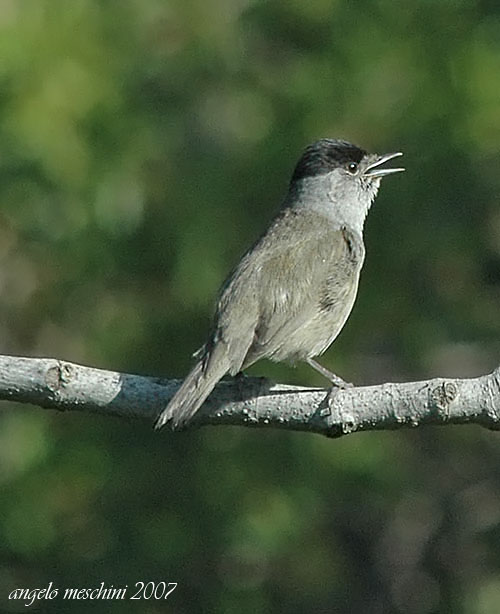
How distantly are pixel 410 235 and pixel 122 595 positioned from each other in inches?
122

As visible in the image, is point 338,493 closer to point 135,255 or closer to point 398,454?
point 398,454

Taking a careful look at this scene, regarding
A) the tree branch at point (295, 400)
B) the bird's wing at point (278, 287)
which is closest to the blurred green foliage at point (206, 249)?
the bird's wing at point (278, 287)

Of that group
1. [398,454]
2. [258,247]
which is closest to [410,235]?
[398,454]

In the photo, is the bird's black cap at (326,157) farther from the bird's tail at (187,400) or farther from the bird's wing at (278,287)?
the bird's tail at (187,400)

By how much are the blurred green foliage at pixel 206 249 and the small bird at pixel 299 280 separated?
6.79 ft

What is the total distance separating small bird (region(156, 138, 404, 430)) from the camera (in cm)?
631

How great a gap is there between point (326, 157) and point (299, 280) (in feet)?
3.89

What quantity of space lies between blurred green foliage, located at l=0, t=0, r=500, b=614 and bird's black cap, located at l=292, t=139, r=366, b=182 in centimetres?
196

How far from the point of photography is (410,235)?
33.3 feet

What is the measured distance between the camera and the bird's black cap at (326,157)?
7848mm

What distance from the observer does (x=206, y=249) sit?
32.2 ft

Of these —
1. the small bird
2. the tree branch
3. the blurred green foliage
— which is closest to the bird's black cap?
the small bird

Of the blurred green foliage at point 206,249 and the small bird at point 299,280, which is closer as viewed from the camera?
the small bird at point 299,280

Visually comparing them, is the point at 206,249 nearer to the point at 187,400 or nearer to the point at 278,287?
the point at 278,287
